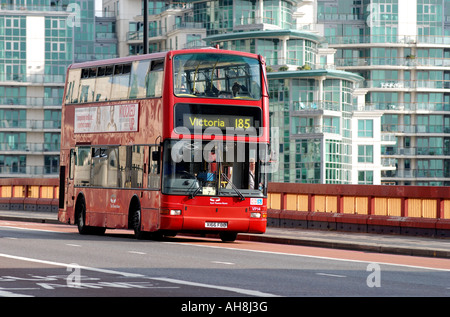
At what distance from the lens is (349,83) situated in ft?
335

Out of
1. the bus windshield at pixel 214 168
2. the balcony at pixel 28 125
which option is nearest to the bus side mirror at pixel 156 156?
the bus windshield at pixel 214 168

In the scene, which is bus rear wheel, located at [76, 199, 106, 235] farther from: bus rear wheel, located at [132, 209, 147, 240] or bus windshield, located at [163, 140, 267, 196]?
bus windshield, located at [163, 140, 267, 196]

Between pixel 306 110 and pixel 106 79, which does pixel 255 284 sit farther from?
pixel 306 110

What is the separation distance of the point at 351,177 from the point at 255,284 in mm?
88211

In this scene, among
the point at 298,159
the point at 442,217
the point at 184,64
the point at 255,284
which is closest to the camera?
the point at 255,284

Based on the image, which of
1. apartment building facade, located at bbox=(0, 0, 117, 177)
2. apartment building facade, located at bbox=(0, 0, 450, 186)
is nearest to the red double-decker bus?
apartment building facade, located at bbox=(0, 0, 450, 186)

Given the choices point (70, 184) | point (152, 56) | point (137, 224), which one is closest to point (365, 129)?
point (70, 184)

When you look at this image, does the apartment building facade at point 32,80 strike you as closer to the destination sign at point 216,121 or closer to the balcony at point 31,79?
the balcony at point 31,79

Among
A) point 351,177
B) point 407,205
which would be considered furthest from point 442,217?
point 351,177

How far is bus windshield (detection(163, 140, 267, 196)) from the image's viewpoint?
2520 centimetres

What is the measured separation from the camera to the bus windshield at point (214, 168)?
82.7 feet

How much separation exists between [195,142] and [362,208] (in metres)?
7.60

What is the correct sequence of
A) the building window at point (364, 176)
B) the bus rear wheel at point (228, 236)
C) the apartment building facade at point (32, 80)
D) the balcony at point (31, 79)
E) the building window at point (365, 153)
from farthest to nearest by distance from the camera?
the balcony at point (31, 79), the apartment building facade at point (32, 80), the building window at point (364, 176), the building window at point (365, 153), the bus rear wheel at point (228, 236)

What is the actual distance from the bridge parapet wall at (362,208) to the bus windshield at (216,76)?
607cm
